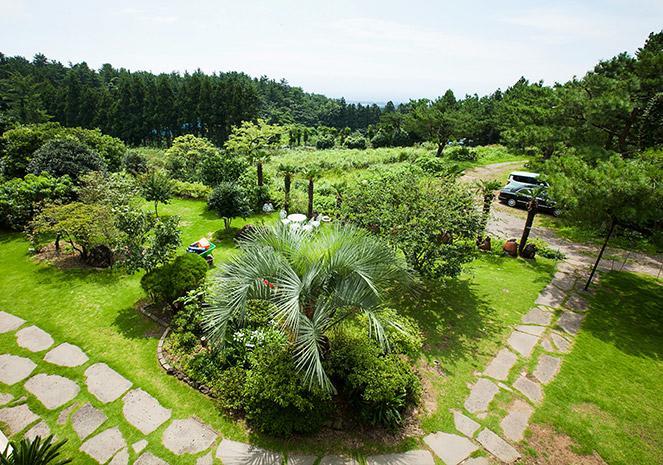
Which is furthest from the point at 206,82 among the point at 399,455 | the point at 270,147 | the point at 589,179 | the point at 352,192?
the point at 399,455

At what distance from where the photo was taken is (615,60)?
1368cm

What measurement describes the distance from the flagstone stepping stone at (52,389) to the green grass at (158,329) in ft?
0.41

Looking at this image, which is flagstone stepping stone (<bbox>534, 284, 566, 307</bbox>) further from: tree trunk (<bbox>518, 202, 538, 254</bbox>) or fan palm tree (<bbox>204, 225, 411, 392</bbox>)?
fan palm tree (<bbox>204, 225, 411, 392</bbox>)

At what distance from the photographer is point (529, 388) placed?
6.82 metres

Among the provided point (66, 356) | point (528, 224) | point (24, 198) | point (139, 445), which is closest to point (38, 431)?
point (139, 445)

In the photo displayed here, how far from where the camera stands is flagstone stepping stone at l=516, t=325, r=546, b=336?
8.49 meters

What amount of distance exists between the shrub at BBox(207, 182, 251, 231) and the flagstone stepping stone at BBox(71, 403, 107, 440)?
8067 millimetres

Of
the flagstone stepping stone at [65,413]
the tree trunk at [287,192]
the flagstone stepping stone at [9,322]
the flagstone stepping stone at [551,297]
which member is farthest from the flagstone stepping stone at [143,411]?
the tree trunk at [287,192]

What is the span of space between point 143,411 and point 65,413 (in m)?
1.30

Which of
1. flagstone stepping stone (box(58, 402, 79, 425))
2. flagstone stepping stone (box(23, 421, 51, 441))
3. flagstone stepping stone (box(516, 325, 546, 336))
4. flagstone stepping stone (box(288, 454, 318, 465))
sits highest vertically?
flagstone stepping stone (box(516, 325, 546, 336))

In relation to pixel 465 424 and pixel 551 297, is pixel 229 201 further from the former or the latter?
pixel 551 297

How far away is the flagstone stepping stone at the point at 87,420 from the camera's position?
562 cm

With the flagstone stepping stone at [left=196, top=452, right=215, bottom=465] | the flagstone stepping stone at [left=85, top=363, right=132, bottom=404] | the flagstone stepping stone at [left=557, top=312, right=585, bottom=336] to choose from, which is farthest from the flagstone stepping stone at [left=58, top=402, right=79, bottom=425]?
the flagstone stepping stone at [left=557, top=312, right=585, bottom=336]

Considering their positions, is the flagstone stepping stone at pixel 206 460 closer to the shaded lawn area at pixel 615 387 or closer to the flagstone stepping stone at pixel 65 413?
the flagstone stepping stone at pixel 65 413
